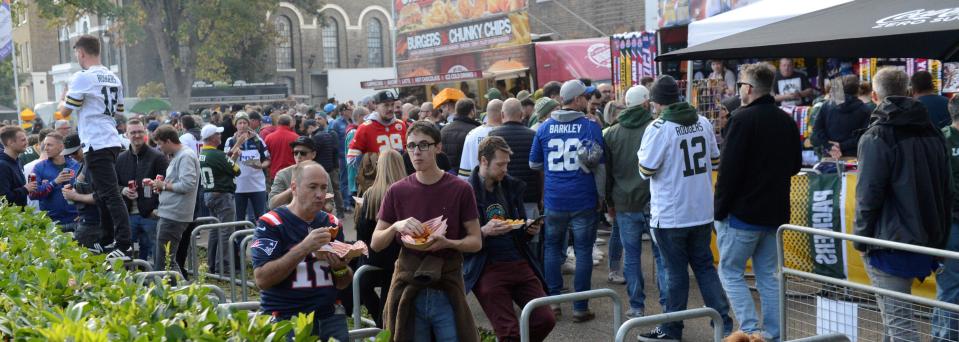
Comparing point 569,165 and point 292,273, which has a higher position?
point 569,165

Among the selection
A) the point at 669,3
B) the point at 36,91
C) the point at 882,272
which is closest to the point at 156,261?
the point at 882,272

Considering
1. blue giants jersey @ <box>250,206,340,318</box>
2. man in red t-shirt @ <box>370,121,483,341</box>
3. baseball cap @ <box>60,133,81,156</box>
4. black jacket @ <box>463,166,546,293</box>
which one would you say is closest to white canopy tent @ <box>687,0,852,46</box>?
black jacket @ <box>463,166,546,293</box>

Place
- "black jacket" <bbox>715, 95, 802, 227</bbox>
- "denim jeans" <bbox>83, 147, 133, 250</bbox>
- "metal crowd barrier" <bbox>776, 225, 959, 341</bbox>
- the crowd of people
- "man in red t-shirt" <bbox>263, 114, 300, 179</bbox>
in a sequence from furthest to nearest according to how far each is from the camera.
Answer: "man in red t-shirt" <bbox>263, 114, 300, 179</bbox> → "denim jeans" <bbox>83, 147, 133, 250</bbox> → "black jacket" <bbox>715, 95, 802, 227</bbox> → the crowd of people → "metal crowd barrier" <bbox>776, 225, 959, 341</bbox>

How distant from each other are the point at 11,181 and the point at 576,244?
5716 mm

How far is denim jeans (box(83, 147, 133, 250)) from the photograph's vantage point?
28.3 ft

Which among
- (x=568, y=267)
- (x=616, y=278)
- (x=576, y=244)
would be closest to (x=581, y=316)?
(x=576, y=244)

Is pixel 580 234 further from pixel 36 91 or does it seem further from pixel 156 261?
pixel 36 91

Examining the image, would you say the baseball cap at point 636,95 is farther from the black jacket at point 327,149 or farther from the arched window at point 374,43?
the arched window at point 374,43

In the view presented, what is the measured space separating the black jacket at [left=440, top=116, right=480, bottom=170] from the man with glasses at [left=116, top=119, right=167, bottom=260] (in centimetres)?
290

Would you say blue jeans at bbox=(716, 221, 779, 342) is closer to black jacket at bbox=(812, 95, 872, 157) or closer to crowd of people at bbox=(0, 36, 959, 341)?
crowd of people at bbox=(0, 36, 959, 341)

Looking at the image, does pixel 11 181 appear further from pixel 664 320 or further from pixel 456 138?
pixel 664 320

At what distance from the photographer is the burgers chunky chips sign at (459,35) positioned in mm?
23297

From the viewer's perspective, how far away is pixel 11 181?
991 cm

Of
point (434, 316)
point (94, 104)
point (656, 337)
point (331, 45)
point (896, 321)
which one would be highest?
point (331, 45)
